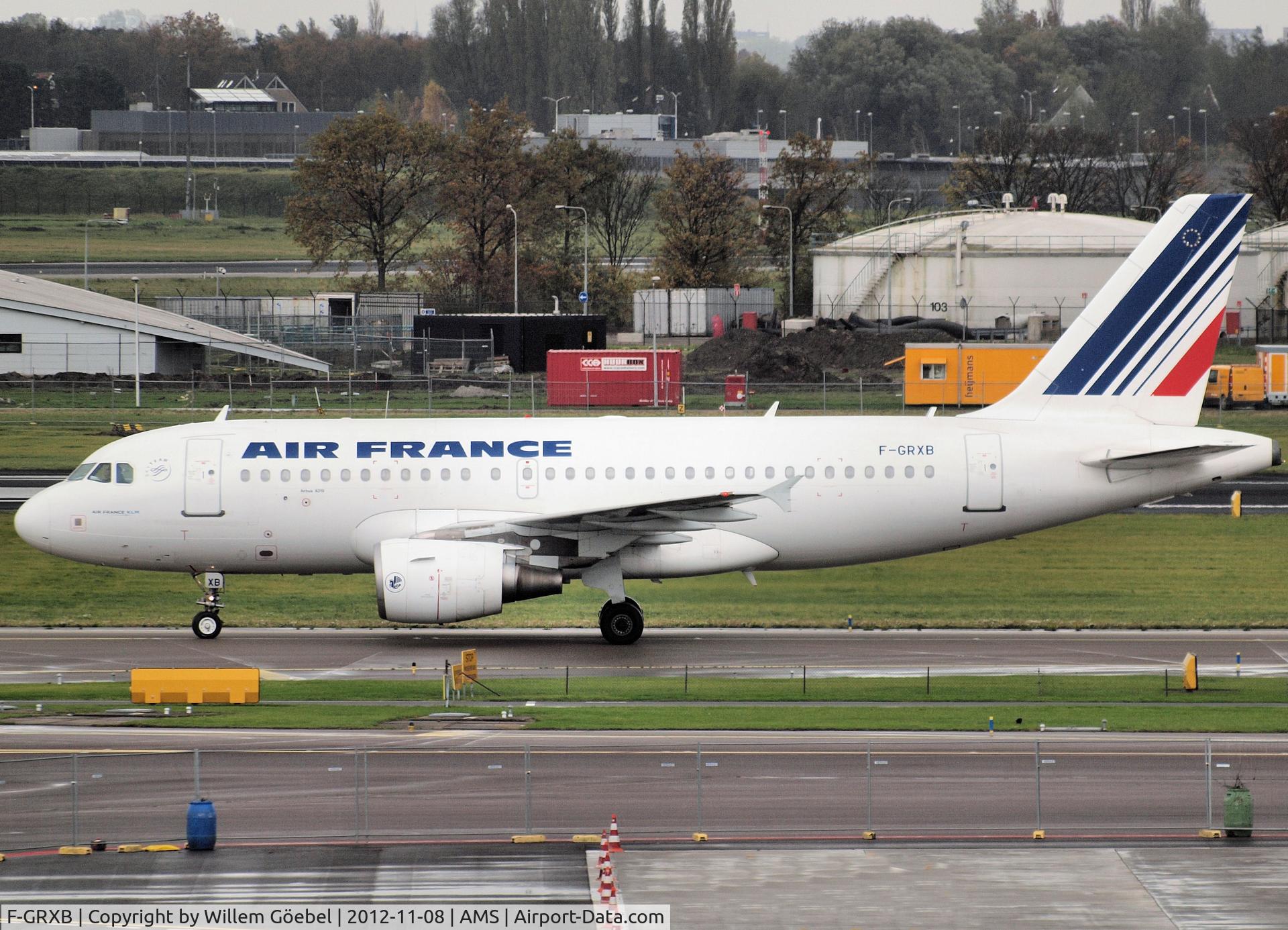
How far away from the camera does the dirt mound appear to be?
302 feet

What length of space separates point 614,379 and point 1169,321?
45.0 meters

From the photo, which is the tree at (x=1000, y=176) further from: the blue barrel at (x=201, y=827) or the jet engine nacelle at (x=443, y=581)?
the blue barrel at (x=201, y=827)

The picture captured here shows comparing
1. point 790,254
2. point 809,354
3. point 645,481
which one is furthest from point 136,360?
point 790,254

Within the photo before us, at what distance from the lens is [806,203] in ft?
434

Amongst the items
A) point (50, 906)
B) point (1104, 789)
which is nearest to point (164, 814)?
point (50, 906)

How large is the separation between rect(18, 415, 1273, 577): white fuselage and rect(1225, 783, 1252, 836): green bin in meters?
15.9

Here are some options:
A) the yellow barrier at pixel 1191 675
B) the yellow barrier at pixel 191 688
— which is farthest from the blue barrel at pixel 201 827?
the yellow barrier at pixel 1191 675

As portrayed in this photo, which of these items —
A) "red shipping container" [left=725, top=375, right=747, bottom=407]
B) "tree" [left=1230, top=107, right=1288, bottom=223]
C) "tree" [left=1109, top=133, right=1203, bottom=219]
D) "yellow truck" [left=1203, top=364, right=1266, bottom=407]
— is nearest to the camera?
"red shipping container" [left=725, top=375, right=747, bottom=407]

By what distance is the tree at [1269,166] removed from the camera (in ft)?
472

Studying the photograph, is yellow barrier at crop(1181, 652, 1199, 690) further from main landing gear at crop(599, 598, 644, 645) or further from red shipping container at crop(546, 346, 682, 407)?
red shipping container at crop(546, 346, 682, 407)

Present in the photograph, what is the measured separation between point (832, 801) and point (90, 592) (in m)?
26.4

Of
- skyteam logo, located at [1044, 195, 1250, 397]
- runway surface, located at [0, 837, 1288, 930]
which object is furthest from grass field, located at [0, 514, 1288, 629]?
runway surface, located at [0, 837, 1288, 930]

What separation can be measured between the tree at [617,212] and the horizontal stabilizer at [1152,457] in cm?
9635

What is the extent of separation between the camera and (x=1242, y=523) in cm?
5091
